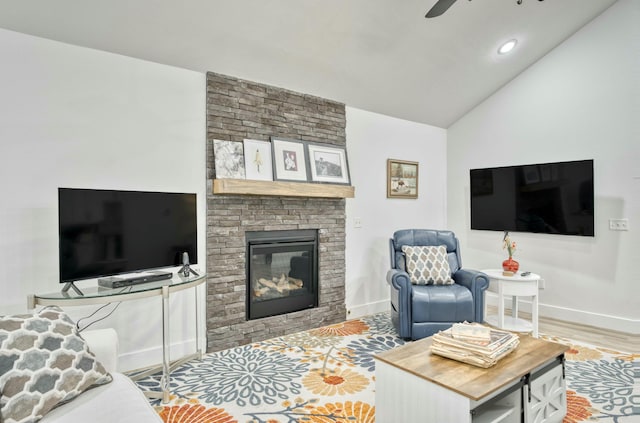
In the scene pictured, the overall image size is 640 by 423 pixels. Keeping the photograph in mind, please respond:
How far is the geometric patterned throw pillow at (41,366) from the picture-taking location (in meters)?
1.35

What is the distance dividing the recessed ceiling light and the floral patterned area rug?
305 centimetres

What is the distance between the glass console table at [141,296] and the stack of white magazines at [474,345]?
167cm

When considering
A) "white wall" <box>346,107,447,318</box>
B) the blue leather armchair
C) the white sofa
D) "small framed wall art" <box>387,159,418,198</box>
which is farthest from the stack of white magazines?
"small framed wall art" <box>387,159,418,198</box>

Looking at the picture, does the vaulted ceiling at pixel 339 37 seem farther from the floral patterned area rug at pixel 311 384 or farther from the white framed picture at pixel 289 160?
the floral patterned area rug at pixel 311 384

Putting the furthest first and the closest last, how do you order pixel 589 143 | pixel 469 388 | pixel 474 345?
pixel 589 143, pixel 474 345, pixel 469 388

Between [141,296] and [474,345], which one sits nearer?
[474,345]

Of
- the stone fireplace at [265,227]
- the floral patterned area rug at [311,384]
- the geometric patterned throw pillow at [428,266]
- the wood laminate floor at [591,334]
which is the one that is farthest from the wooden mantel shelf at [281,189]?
the wood laminate floor at [591,334]

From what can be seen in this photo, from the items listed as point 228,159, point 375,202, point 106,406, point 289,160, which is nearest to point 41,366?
point 106,406

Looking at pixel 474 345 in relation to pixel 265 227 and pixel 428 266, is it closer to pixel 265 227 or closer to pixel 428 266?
pixel 428 266

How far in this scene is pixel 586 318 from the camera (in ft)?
12.9

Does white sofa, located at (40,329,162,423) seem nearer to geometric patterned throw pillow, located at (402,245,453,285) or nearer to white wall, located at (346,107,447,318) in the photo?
geometric patterned throw pillow, located at (402,245,453,285)

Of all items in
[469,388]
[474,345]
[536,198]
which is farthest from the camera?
[536,198]

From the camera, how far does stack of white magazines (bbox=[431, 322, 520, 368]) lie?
1912mm

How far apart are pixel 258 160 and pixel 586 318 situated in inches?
149
